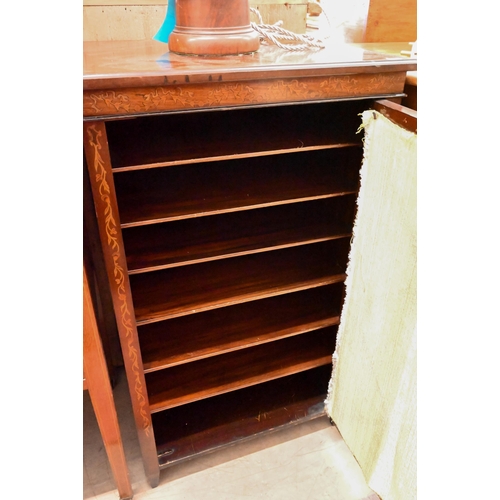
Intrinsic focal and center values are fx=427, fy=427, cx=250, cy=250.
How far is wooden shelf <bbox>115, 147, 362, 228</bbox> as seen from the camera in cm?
85

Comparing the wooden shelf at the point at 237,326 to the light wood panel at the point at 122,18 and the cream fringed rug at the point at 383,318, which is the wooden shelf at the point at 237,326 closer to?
the cream fringed rug at the point at 383,318

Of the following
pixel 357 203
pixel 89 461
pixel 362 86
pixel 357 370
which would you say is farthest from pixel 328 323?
pixel 89 461

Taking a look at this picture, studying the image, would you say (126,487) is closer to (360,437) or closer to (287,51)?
(360,437)

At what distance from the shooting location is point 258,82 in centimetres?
72

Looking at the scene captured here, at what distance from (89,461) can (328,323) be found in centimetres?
76

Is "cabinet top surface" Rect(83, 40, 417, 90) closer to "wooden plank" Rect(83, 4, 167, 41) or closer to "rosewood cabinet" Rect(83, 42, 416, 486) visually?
"rosewood cabinet" Rect(83, 42, 416, 486)

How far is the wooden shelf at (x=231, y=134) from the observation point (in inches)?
32.1

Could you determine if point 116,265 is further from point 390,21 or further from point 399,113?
point 390,21

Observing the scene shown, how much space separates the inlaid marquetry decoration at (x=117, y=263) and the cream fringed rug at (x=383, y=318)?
488 mm

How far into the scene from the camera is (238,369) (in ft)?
3.78

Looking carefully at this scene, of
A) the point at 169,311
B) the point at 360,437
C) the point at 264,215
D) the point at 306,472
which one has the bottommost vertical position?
the point at 306,472

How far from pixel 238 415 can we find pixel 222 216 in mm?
587

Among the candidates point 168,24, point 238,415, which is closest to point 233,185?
point 168,24

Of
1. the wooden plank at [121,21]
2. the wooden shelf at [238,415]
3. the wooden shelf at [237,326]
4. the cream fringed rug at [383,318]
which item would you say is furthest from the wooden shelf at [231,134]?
the wooden shelf at [238,415]
